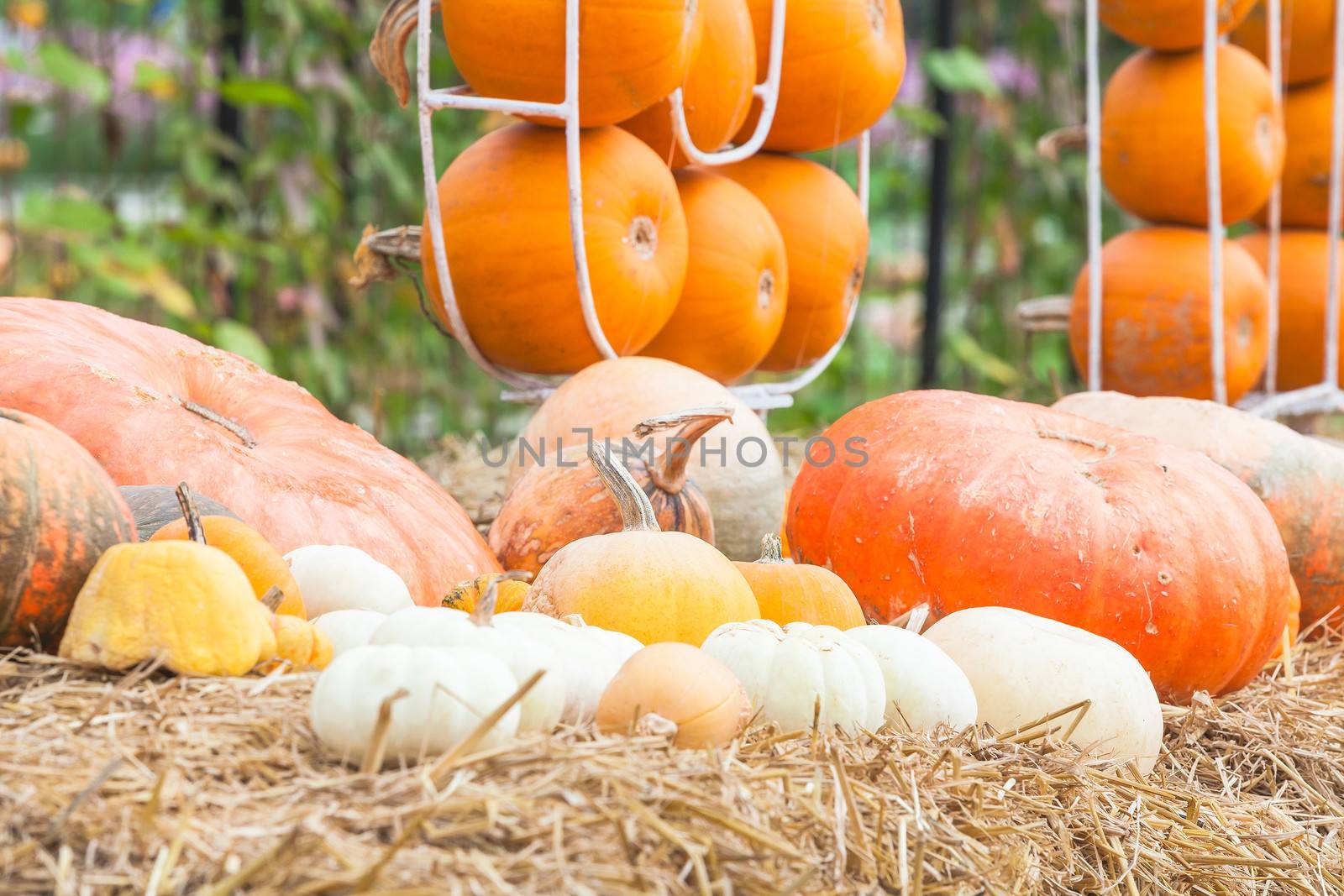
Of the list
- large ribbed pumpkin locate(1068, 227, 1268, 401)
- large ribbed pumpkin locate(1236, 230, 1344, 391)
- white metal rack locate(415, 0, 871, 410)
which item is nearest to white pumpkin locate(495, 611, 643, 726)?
white metal rack locate(415, 0, 871, 410)

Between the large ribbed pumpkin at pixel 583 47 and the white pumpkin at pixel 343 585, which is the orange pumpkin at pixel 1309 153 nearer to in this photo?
the large ribbed pumpkin at pixel 583 47

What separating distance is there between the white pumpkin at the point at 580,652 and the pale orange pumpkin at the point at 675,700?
0.12ft

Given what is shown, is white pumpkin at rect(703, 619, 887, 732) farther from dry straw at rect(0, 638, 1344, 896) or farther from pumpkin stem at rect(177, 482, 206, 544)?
pumpkin stem at rect(177, 482, 206, 544)

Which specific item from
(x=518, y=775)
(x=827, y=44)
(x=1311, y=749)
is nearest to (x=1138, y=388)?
(x=827, y=44)

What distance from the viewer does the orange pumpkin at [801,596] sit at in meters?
1.58

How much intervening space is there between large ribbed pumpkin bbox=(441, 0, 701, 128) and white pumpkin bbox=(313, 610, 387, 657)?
1.15 m

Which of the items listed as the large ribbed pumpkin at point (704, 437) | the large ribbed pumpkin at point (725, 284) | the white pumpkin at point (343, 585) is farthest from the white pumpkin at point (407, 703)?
the large ribbed pumpkin at point (725, 284)

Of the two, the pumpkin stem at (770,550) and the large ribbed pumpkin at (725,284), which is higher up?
the large ribbed pumpkin at (725,284)

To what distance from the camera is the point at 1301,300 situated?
11.0 ft

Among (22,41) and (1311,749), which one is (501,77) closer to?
(1311,749)

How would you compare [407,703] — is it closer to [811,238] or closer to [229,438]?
[229,438]

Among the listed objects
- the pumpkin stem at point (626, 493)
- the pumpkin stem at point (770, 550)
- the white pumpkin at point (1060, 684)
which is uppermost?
the pumpkin stem at point (626, 493)

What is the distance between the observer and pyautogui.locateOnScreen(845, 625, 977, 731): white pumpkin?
1329mm

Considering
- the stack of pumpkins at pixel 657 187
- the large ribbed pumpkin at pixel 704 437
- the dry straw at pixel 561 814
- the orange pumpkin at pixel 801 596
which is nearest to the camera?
the dry straw at pixel 561 814
